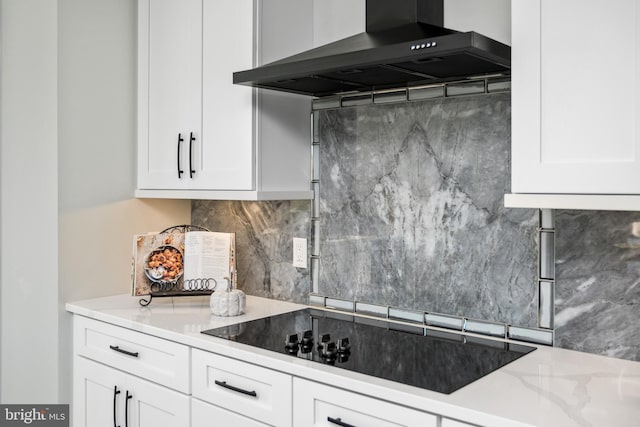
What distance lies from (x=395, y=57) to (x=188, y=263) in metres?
1.33

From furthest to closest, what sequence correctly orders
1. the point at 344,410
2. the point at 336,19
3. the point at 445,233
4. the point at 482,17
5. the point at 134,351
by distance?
the point at 336,19, the point at 134,351, the point at 445,233, the point at 482,17, the point at 344,410

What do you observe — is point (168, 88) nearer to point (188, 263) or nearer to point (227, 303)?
point (188, 263)

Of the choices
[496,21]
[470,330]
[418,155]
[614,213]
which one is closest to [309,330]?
[470,330]

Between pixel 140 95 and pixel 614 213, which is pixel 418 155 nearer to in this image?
pixel 614 213

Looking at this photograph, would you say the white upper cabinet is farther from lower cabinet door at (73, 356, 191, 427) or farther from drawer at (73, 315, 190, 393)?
lower cabinet door at (73, 356, 191, 427)

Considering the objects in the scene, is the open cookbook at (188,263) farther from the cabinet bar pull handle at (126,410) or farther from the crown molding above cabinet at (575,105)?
the crown molding above cabinet at (575,105)

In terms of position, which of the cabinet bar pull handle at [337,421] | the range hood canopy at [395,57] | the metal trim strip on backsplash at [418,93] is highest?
the range hood canopy at [395,57]

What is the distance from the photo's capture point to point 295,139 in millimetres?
2465

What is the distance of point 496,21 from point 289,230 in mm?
1156

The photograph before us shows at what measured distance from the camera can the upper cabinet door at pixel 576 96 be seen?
4.66 ft

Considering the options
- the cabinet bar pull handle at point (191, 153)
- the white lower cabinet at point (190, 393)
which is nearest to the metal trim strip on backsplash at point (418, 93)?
the cabinet bar pull handle at point (191, 153)

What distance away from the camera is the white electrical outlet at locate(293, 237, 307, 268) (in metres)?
2.54

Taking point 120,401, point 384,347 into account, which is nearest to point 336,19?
point 384,347

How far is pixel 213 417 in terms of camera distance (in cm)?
196
